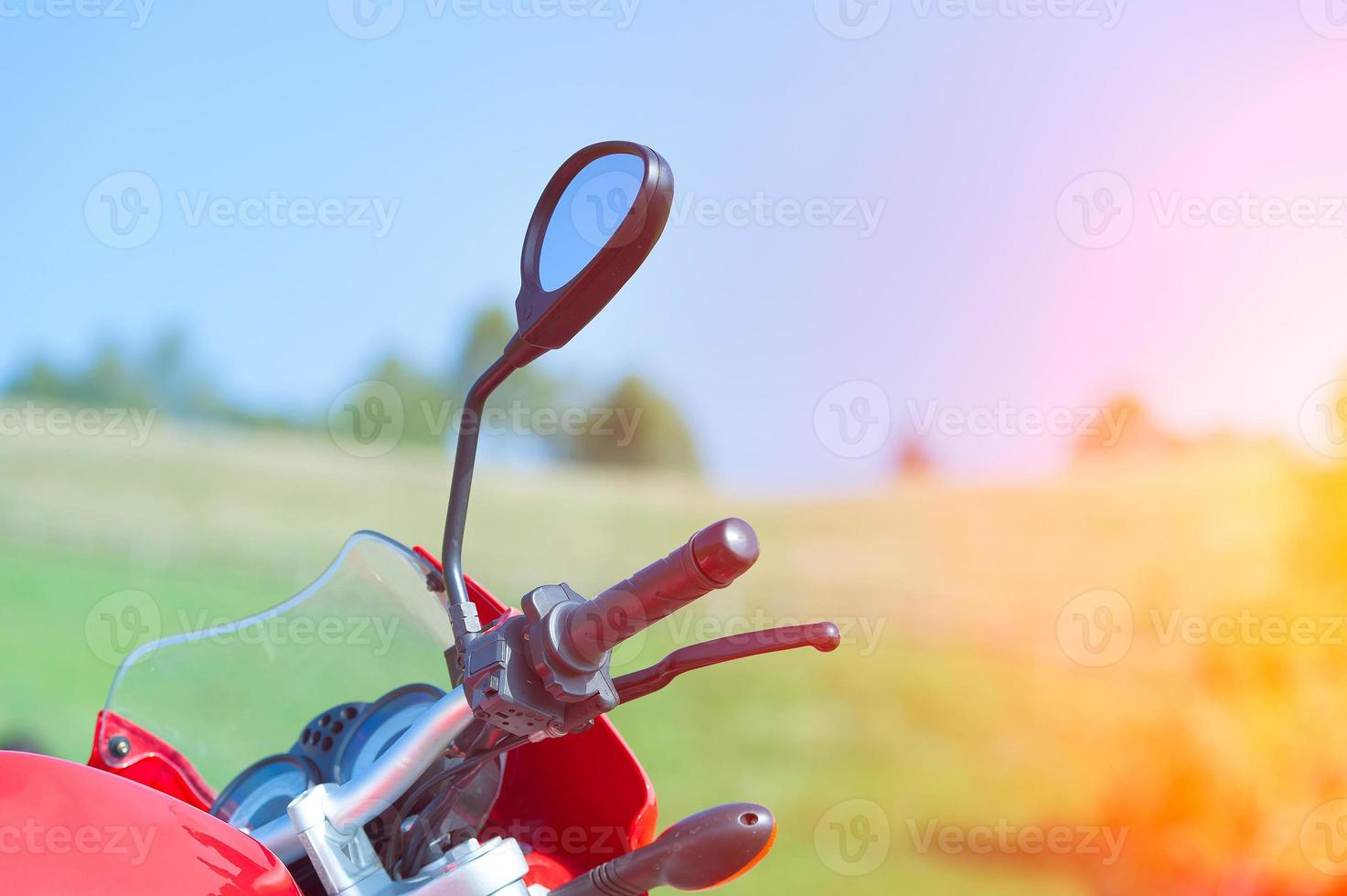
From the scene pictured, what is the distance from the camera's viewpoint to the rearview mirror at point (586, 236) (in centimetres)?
79

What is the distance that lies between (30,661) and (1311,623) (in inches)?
241

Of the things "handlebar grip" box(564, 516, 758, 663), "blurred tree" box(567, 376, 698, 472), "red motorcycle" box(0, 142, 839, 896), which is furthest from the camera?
"blurred tree" box(567, 376, 698, 472)

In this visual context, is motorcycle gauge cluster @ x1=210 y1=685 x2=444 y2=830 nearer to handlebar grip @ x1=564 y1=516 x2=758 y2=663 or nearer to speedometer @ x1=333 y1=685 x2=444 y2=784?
speedometer @ x1=333 y1=685 x2=444 y2=784

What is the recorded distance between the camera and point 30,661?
6168mm

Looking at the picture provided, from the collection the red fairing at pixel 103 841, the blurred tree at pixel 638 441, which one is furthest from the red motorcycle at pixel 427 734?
the blurred tree at pixel 638 441

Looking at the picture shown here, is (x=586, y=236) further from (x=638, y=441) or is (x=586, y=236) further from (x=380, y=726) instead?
(x=638, y=441)

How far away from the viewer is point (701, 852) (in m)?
0.83

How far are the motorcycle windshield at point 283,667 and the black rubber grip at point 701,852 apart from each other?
296mm

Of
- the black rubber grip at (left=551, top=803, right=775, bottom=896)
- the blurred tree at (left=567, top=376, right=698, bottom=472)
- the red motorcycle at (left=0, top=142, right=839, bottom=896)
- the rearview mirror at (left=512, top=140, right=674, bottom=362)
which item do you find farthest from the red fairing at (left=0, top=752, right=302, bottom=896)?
the blurred tree at (left=567, top=376, right=698, bottom=472)

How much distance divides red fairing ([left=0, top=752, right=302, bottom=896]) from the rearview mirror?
1.33 feet

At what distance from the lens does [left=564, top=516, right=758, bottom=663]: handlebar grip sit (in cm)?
62

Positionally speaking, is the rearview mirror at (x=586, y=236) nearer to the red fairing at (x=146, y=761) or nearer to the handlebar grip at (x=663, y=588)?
the handlebar grip at (x=663, y=588)

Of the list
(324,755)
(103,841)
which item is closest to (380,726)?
(324,755)

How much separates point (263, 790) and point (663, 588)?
56 cm
